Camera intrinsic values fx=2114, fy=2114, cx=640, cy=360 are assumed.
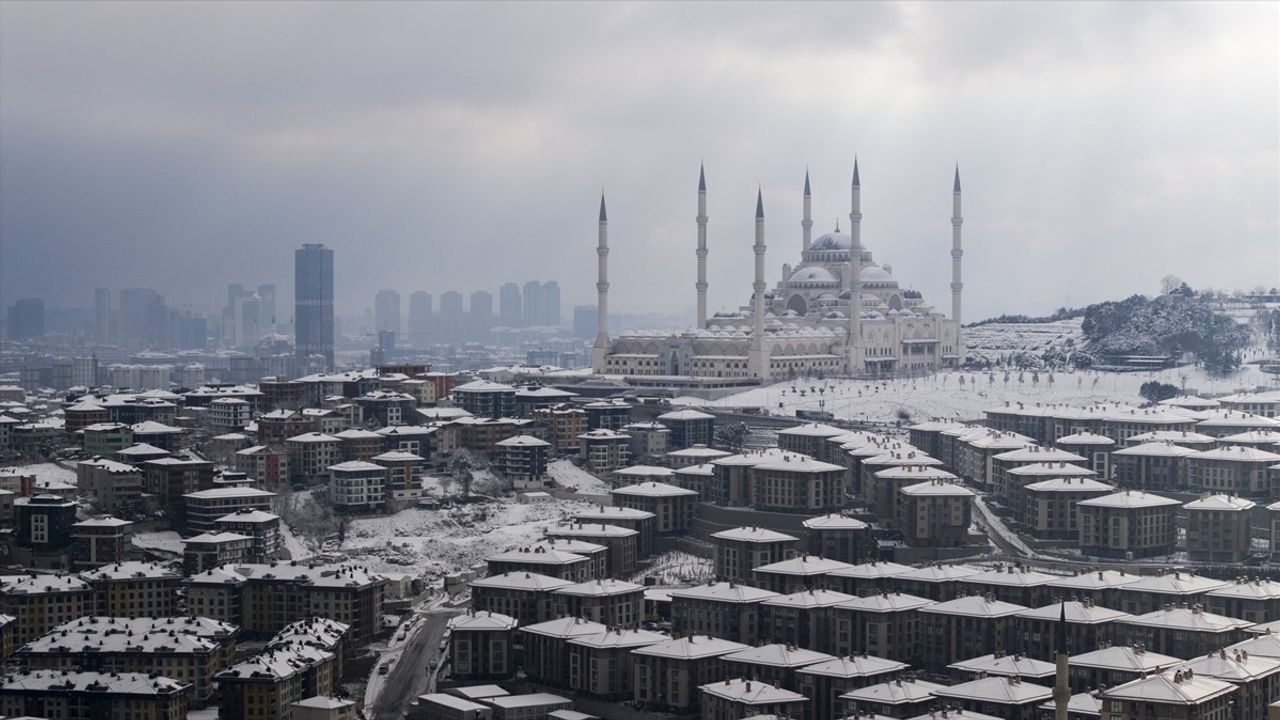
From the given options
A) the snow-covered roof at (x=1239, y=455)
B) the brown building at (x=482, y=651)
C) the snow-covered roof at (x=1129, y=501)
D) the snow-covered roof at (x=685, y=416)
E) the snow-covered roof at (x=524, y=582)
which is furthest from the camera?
the snow-covered roof at (x=685, y=416)

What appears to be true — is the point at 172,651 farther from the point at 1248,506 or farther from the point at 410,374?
the point at 410,374

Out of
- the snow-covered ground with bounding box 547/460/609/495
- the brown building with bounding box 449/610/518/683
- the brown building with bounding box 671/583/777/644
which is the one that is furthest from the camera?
the snow-covered ground with bounding box 547/460/609/495

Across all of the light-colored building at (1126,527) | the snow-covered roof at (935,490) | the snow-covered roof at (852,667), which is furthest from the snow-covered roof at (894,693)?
Answer: the snow-covered roof at (935,490)

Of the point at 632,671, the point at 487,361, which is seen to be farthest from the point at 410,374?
the point at 487,361

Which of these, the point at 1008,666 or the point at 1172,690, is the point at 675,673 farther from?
the point at 1172,690

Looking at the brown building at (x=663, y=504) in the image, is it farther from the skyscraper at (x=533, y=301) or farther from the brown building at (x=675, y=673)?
the skyscraper at (x=533, y=301)

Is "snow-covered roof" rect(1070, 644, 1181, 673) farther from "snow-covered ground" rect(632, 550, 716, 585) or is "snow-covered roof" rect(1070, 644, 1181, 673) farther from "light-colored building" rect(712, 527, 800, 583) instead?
"snow-covered ground" rect(632, 550, 716, 585)

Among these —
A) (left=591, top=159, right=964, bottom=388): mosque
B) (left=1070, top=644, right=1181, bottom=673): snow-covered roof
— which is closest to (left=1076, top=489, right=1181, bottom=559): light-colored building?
(left=1070, top=644, right=1181, bottom=673): snow-covered roof
